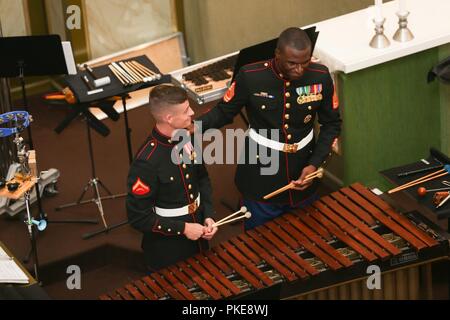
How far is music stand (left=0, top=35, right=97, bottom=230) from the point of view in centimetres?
664

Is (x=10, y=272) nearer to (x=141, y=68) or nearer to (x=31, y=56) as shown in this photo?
(x=31, y=56)

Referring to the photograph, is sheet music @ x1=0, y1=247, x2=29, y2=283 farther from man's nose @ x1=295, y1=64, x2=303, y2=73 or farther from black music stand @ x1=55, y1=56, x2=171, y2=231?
man's nose @ x1=295, y1=64, x2=303, y2=73

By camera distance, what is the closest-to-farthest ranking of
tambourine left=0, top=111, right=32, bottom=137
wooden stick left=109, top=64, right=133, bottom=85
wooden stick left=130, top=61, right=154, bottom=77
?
tambourine left=0, top=111, right=32, bottom=137
wooden stick left=109, top=64, right=133, bottom=85
wooden stick left=130, top=61, right=154, bottom=77

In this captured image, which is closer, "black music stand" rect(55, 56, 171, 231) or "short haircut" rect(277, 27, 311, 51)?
"short haircut" rect(277, 27, 311, 51)

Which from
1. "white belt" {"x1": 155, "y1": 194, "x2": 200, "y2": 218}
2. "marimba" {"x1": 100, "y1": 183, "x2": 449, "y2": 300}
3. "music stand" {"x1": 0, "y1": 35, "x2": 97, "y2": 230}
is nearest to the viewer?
"marimba" {"x1": 100, "y1": 183, "x2": 449, "y2": 300}

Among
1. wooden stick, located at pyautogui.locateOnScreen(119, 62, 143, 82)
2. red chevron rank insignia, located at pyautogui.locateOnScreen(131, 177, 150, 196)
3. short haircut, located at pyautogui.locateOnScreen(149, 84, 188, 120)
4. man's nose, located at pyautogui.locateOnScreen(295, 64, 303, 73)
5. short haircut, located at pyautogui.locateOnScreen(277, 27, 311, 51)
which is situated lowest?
red chevron rank insignia, located at pyautogui.locateOnScreen(131, 177, 150, 196)

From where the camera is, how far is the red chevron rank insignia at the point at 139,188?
548 cm

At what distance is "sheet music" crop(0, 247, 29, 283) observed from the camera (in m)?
5.47

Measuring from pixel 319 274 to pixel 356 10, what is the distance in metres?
3.02

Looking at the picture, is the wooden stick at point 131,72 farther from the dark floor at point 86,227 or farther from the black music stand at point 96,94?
the dark floor at point 86,227

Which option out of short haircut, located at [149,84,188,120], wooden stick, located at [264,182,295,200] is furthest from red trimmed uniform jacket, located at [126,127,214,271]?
wooden stick, located at [264,182,295,200]

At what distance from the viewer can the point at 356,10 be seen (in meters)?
7.81

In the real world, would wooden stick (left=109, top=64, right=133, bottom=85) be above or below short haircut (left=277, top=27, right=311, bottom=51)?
below

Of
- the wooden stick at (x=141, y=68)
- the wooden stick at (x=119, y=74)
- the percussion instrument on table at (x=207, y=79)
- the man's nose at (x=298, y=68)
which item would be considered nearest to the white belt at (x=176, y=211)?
the man's nose at (x=298, y=68)
